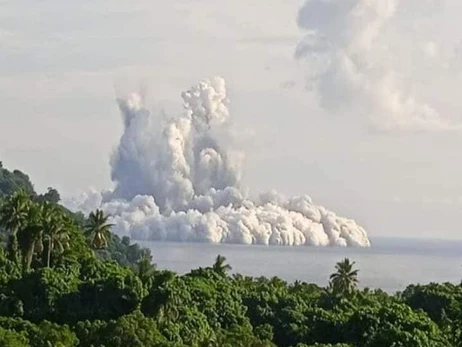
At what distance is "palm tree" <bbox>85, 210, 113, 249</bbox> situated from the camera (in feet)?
281

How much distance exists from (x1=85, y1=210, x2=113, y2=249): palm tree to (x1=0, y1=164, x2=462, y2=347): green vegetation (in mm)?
2921

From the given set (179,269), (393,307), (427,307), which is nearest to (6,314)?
(393,307)

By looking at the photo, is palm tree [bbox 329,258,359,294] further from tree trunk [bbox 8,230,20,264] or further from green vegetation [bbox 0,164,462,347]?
tree trunk [bbox 8,230,20,264]

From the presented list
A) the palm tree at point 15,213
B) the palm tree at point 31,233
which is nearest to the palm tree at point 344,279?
the palm tree at point 31,233

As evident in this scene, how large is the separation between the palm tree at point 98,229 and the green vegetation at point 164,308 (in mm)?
2921

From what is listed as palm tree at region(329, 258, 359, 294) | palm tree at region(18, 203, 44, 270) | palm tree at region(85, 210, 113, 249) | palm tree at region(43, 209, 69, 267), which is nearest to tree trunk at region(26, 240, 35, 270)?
palm tree at region(18, 203, 44, 270)

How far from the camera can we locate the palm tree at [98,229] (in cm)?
8569

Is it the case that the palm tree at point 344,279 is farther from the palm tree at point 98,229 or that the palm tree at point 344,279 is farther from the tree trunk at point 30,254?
the tree trunk at point 30,254

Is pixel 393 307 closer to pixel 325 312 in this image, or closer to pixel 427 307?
pixel 325 312

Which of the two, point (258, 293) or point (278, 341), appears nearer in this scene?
point (278, 341)

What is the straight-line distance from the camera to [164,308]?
63.5 m

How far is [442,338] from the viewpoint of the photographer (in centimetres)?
5862

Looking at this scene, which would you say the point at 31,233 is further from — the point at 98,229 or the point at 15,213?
the point at 98,229

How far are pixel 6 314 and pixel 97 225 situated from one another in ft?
70.5
